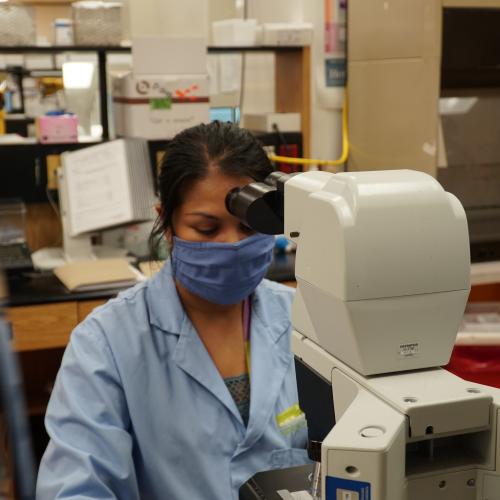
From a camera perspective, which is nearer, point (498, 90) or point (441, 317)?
point (441, 317)

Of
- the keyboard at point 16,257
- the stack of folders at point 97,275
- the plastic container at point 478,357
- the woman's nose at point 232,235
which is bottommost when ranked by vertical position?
the plastic container at point 478,357

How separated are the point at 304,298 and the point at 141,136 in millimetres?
2281

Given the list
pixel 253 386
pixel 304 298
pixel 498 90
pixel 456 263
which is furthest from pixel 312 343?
pixel 498 90

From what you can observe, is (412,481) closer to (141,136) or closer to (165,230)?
(165,230)

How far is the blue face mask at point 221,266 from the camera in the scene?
1.48m

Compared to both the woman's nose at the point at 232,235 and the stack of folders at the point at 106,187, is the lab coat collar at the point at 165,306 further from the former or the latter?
the stack of folders at the point at 106,187

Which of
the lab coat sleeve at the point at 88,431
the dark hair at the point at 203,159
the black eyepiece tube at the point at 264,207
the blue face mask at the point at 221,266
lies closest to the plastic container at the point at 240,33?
the dark hair at the point at 203,159

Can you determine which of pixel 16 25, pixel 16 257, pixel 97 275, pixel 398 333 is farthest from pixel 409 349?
pixel 16 25

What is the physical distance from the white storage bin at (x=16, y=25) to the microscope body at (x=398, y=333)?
2.46 m

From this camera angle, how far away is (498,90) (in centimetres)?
305

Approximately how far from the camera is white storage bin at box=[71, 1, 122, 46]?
303 centimetres

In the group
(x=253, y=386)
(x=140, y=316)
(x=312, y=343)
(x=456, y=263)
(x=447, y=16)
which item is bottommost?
(x=253, y=386)

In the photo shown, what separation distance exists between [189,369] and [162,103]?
5.90 feet

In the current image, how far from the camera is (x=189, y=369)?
1.43 metres
